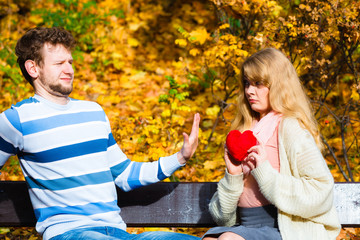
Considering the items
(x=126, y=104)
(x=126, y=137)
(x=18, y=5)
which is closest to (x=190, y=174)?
(x=126, y=137)

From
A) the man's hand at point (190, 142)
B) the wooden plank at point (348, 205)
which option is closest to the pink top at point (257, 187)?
the man's hand at point (190, 142)

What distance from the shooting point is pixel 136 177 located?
2.55 meters

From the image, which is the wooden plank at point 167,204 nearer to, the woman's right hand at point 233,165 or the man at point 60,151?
the man at point 60,151

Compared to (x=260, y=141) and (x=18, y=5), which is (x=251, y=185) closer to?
(x=260, y=141)

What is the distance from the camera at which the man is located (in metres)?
2.26

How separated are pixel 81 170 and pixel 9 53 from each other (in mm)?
4246

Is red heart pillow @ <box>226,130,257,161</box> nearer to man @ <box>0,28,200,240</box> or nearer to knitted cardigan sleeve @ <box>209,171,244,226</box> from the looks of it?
knitted cardigan sleeve @ <box>209,171,244,226</box>

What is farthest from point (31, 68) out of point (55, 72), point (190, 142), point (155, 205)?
point (155, 205)

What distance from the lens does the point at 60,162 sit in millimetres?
2299

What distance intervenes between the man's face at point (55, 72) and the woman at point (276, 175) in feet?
3.28

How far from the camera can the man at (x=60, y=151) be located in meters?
2.26

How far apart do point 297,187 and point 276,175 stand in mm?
119

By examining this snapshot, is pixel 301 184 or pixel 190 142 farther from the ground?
pixel 190 142

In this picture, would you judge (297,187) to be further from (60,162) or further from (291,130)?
(60,162)
